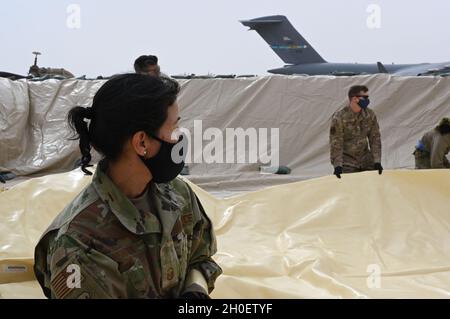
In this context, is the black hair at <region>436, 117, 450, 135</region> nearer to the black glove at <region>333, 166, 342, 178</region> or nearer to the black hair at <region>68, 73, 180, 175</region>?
the black glove at <region>333, 166, 342, 178</region>

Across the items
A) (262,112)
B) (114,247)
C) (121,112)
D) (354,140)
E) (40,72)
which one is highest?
(121,112)

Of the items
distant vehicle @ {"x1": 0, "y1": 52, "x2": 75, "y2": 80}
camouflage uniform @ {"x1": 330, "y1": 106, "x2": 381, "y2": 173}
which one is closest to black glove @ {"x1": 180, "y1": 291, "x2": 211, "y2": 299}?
camouflage uniform @ {"x1": 330, "y1": 106, "x2": 381, "y2": 173}

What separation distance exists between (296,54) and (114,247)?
555 inches

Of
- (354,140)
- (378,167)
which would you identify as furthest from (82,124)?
(354,140)

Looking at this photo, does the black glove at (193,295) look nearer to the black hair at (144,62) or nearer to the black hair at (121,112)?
the black hair at (121,112)

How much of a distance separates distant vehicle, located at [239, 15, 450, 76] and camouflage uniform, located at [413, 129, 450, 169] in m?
9.67

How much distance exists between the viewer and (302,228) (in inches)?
119

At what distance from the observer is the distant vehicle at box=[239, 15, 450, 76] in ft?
44.6

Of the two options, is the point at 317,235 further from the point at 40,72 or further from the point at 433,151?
the point at 40,72

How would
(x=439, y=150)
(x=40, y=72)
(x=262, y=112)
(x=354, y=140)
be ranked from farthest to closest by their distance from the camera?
(x=40, y=72)
(x=262, y=112)
(x=439, y=150)
(x=354, y=140)

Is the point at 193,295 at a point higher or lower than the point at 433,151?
higher

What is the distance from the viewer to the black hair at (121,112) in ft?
3.25

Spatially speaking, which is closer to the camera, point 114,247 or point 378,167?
point 114,247

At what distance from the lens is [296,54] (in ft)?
47.8
